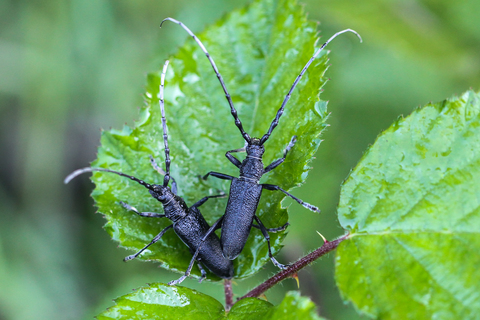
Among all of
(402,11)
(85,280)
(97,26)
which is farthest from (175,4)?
(85,280)

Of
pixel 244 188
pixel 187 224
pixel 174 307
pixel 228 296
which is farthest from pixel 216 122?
pixel 174 307

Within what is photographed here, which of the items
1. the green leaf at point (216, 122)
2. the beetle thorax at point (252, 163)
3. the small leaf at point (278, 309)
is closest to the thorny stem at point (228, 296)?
the green leaf at point (216, 122)

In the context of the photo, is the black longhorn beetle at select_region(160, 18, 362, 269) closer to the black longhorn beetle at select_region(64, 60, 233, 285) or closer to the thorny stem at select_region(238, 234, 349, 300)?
the black longhorn beetle at select_region(64, 60, 233, 285)

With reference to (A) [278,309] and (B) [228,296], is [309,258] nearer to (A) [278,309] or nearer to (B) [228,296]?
(A) [278,309]

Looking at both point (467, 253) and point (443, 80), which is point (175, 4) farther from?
point (467, 253)

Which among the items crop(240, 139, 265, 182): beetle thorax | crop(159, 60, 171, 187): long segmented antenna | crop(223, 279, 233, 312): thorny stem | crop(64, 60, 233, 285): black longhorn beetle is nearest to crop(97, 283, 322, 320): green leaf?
crop(223, 279, 233, 312): thorny stem

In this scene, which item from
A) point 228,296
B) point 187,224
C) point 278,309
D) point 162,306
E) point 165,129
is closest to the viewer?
point 278,309
